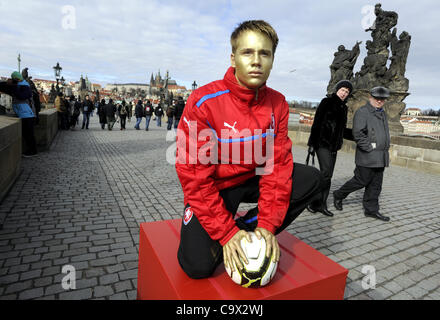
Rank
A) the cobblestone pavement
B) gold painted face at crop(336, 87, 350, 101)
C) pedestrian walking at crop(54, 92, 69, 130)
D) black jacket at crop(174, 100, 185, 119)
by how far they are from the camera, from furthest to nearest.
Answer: black jacket at crop(174, 100, 185, 119)
pedestrian walking at crop(54, 92, 69, 130)
gold painted face at crop(336, 87, 350, 101)
the cobblestone pavement

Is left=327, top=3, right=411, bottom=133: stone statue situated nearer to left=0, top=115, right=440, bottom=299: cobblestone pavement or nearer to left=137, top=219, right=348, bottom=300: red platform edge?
left=0, top=115, right=440, bottom=299: cobblestone pavement

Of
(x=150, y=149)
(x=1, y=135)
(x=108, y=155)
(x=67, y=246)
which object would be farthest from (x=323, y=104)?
Result: (x=150, y=149)

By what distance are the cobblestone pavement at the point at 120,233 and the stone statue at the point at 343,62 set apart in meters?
11.3

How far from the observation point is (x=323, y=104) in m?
4.70

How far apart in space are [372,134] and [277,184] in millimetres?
3290

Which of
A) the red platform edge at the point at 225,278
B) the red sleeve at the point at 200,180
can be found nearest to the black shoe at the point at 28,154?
the red platform edge at the point at 225,278

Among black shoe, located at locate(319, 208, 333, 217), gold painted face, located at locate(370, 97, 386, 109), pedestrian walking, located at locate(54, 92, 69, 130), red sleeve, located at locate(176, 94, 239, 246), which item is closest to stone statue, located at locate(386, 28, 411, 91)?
gold painted face, located at locate(370, 97, 386, 109)

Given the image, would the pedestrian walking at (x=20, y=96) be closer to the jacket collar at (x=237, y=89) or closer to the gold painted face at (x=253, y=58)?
the jacket collar at (x=237, y=89)

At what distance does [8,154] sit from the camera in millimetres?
4945

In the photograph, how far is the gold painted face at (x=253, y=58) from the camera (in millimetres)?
1944

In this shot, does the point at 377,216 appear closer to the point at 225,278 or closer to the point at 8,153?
the point at 225,278

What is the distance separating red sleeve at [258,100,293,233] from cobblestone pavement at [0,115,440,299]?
1306 mm

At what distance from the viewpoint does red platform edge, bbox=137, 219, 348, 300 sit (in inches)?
68.0

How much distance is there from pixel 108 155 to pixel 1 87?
343 centimetres
